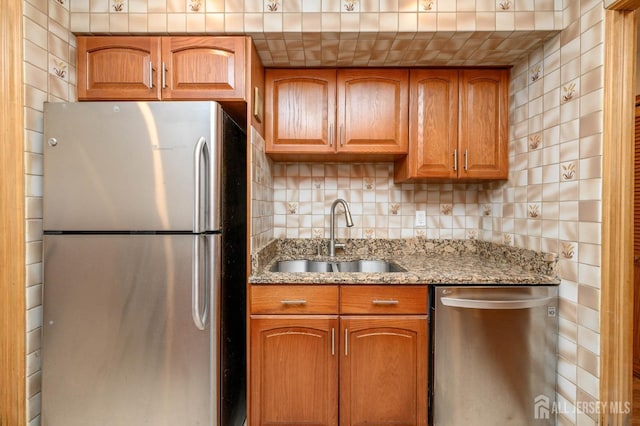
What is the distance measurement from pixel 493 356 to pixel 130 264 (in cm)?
163

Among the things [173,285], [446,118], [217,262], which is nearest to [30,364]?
[173,285]

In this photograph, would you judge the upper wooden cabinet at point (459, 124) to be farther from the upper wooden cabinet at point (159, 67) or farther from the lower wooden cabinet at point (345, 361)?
the upper wooden cabinet at point (159, 67)

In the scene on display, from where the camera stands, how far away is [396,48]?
1699 millimetres

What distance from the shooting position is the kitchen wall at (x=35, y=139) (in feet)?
4.40

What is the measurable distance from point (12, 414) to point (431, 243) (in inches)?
88.1

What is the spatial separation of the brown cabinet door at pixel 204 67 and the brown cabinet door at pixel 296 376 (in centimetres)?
110

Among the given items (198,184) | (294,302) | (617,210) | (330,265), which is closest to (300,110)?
(198,184)

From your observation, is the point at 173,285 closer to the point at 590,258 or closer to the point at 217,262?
Result: the point at 217,262

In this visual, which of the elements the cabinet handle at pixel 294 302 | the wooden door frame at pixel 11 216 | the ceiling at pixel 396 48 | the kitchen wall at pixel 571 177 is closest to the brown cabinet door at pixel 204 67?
the ceiling at pixel 396 48

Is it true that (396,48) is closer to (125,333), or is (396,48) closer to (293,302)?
(293,302)

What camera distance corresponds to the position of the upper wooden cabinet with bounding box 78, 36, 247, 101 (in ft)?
5.15

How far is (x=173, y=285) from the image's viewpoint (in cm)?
136

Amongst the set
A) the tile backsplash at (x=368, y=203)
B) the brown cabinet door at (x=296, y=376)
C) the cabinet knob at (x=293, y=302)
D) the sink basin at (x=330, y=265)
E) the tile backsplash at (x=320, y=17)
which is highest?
the tile backsplash at (x=320, y=17)

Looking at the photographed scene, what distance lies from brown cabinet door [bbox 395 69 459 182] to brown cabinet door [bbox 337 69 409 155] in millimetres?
51
